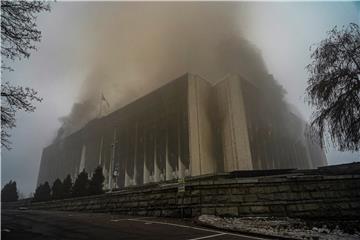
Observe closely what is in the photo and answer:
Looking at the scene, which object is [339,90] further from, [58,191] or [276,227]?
[58,191]

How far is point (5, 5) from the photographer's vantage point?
6.82 m

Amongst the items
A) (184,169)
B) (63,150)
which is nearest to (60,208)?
(184,169)

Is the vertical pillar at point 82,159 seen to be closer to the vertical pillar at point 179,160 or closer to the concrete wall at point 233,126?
the vertical pillar at point 179,160

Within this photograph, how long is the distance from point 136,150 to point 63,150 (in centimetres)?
4278

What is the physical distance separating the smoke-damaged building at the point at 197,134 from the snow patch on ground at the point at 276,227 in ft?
161

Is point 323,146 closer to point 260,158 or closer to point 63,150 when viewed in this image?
point 260,158

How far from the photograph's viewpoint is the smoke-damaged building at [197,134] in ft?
217

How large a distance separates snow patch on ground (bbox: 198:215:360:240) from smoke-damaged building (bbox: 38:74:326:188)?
161 ft

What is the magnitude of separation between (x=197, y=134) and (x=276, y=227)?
56.2 metres

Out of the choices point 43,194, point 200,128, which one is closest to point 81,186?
point 43,194

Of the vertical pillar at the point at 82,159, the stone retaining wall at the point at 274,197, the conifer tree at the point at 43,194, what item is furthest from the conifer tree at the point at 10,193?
the stone retaining wall at the point at 274,197

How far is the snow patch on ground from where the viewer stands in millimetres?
8891

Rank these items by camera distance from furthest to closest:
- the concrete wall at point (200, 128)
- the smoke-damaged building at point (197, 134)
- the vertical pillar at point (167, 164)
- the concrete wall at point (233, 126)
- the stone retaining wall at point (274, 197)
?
1. the vertical pillar at point (167, 164)
2. the smoke-damaged building at point (197, 134)
3. the concrete wall at point (233, 126)
4. the concrete wall at point (200, 128)
5. the stone retaining wall at point (274, 197)

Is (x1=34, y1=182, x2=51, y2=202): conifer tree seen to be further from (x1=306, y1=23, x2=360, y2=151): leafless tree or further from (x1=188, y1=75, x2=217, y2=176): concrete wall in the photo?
(x1=306, y1=23, x2=360, y2=151): leafless tree
